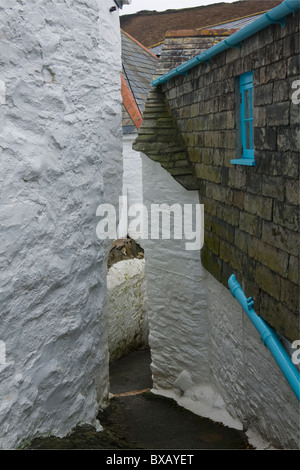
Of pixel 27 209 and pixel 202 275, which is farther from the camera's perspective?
pixel 202 275

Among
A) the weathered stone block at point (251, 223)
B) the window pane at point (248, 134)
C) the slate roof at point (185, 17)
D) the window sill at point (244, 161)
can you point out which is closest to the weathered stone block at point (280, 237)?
the weathered stone block at point (251, 223)

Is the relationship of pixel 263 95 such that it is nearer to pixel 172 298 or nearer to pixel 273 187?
pixel 273 187

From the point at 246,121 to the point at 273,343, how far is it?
213 centimetres

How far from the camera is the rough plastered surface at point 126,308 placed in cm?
980

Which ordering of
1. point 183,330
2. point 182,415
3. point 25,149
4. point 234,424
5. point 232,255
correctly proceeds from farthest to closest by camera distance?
point 183,330 < point 182,415 < point 234,424 < point 232,255 < point 25,149

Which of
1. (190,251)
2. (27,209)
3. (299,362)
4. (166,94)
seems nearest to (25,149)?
(27,209)

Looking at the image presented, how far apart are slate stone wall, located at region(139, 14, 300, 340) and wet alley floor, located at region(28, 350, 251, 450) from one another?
177 centimetres

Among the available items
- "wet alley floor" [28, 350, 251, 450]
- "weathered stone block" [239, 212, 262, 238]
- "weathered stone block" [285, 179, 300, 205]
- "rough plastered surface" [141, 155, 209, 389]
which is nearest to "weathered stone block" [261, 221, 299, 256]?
"weathered stone block" [239, 212, 262, 238]

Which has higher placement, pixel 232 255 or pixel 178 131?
pixel 178 131

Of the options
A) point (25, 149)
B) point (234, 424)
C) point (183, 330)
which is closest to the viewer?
point (25, 149)

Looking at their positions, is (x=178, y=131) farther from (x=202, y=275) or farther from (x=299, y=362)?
(x=299, y=362)

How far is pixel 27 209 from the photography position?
448 cm

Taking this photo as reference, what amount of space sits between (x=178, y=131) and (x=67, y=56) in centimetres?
276

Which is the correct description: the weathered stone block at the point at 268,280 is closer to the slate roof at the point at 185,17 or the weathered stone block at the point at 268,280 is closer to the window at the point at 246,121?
the window at the point at 246,121
